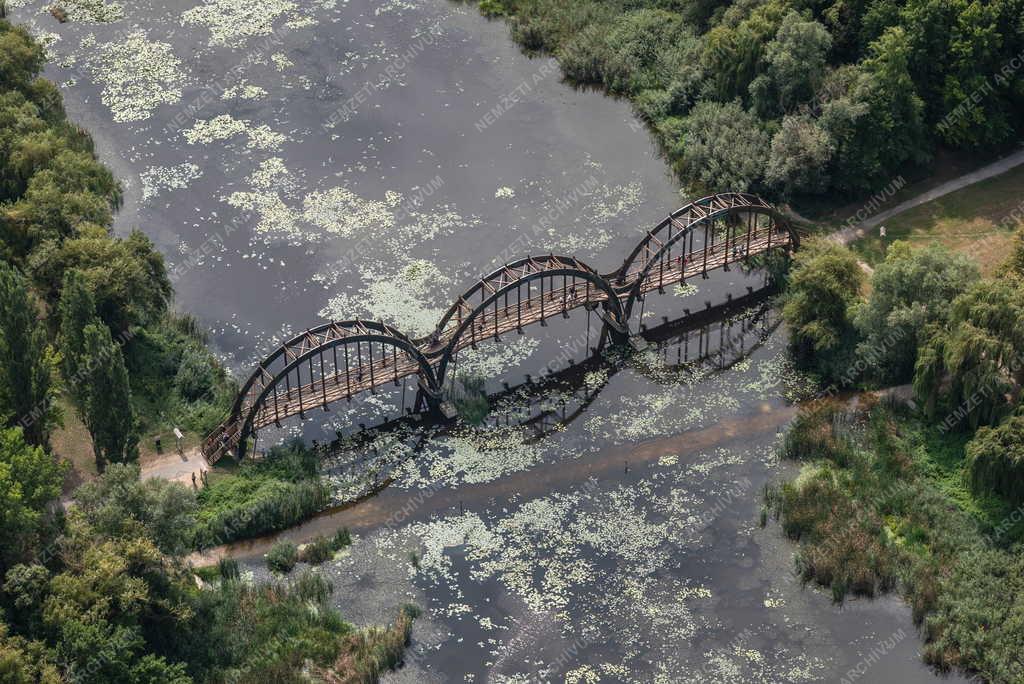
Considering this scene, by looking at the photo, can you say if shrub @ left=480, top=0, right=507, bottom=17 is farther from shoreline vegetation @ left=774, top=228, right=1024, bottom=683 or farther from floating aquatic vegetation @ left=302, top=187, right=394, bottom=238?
shoreline vegetation @ left=774, top=228, right=1024, bottom=683

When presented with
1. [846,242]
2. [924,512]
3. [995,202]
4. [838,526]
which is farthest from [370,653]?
[995,202]

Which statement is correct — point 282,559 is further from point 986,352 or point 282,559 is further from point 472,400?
point 986,352

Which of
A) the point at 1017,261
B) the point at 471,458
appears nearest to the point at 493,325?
the point at 471,458

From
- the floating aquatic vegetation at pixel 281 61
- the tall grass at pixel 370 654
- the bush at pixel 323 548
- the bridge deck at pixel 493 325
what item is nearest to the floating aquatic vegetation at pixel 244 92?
the floating aquatic vegetation at pixel 281 61

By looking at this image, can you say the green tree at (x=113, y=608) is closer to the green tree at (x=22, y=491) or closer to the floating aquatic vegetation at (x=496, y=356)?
the green tree at (x=22, y=491)

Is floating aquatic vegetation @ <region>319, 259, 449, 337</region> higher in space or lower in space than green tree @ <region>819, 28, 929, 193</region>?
lower

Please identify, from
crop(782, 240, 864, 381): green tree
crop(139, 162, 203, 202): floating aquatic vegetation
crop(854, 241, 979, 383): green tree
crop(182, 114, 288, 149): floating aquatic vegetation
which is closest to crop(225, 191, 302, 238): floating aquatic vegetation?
crop(139, 162, 203, 202): floating aquatic vegetation

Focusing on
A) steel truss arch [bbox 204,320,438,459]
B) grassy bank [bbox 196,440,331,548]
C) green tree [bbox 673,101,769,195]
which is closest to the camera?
grassy bank [bbox 196,440,331,548]
